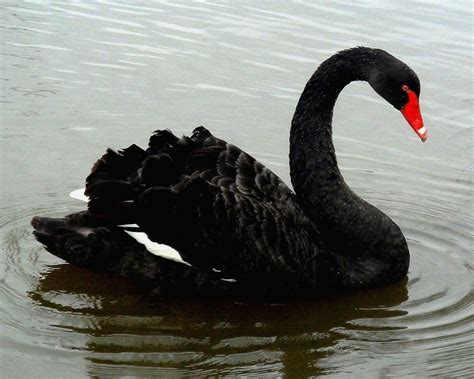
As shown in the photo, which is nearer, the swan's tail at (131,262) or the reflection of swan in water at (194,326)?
the reflection of swan in water at (194,326)

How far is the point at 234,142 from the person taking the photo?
19.7ft

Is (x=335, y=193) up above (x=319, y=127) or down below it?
below

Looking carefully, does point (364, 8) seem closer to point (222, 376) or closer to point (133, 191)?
point (133, 191)

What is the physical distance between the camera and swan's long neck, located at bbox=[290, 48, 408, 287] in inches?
177

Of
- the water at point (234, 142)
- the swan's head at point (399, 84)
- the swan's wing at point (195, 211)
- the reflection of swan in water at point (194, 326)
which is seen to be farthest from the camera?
the swan's head at point (399, 84)

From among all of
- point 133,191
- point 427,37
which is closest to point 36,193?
point 133,191

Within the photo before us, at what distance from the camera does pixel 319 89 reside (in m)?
4.59

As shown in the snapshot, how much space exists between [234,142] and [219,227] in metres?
1.99

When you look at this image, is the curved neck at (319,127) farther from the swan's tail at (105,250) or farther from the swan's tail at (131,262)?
the swan's tail at (105,250)

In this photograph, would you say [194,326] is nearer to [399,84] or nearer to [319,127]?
[319,127]

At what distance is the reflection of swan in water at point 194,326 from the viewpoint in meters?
3.61

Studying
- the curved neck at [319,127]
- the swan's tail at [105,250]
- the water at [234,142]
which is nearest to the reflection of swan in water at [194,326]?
the water at [234,142]

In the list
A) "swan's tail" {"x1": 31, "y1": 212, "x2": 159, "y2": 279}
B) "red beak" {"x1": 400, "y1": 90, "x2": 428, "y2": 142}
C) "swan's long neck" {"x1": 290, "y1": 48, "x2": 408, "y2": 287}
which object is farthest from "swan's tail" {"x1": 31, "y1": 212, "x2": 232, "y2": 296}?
"red beak" {"x1": 400, "y1": 90, "x2": 428, "y2": 142}

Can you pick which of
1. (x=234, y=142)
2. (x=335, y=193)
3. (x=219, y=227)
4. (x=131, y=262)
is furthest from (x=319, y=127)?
(x=234, y=142)
